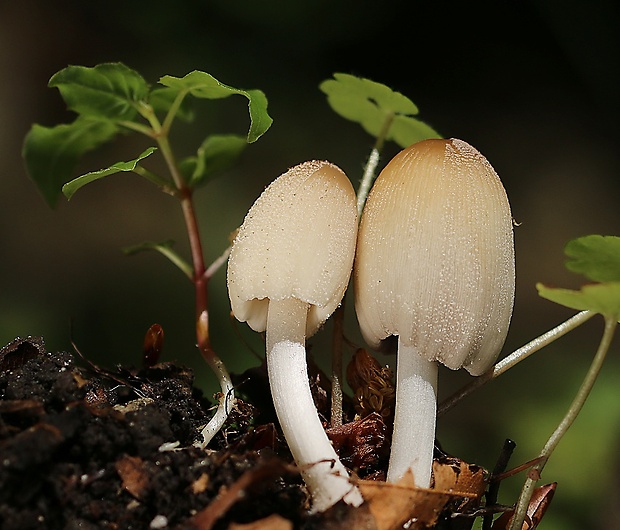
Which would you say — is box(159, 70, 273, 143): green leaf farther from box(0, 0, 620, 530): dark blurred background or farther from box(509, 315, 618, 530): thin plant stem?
box(0, 0, 620, 530): dark blurred background

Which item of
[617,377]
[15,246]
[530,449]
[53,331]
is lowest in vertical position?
[530,449]

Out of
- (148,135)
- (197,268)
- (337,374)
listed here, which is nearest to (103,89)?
(148,135)

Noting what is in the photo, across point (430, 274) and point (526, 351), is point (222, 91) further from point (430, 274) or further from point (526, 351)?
point (526, 351)

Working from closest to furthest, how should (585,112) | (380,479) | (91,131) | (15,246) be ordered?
(380,479) → (91,131) → (15,246) → (585,112)

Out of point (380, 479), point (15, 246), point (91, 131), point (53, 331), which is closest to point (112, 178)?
point (15, 246)

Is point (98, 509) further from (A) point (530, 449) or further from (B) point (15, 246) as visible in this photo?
(B) point (15, 246)

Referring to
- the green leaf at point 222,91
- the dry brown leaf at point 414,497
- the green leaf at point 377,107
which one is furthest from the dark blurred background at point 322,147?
the dry brown leaf at point 414,497

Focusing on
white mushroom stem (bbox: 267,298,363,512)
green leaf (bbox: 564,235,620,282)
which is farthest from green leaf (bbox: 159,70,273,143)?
green leaf (bbox: 564,235,620,282)
